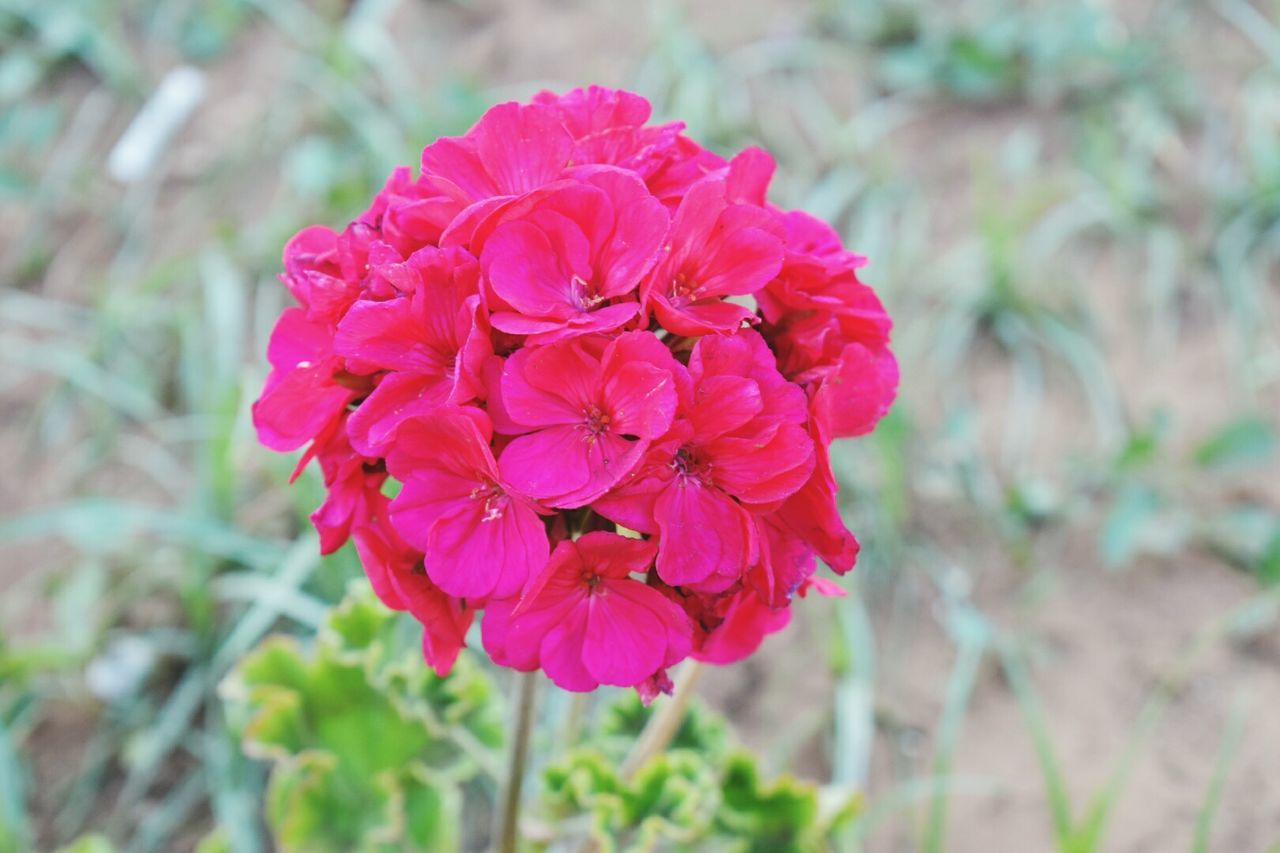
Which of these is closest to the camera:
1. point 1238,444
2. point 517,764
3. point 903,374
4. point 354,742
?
point 517,764

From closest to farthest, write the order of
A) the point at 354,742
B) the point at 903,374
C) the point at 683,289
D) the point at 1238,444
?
the point at 683,289
the point at 354,742
the point at 1238,444
the point at 903,374

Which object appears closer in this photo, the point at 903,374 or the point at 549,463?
the point at 549,463

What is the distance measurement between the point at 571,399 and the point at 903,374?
1.69 m

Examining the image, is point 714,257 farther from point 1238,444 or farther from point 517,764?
point 1238,444

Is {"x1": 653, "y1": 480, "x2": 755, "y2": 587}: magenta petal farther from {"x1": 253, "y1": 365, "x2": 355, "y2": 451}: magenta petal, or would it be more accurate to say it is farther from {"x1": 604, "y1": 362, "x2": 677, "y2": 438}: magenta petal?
{"x1": 253, "y1": 365, "x2": 355, "y2": 451}: magenta petal

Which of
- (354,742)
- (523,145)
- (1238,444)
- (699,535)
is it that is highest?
(523,145)

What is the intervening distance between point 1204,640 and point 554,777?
1.35 meters

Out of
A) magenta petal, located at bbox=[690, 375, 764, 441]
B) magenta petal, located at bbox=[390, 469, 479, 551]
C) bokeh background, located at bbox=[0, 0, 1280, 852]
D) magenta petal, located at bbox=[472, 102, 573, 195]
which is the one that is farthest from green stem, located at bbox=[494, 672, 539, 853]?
bokeh background, located at bbox=[0, 0, 1280, 852]

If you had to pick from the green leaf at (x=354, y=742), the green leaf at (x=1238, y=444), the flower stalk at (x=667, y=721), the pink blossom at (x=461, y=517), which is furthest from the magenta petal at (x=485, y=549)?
the green leaf at (x=1238, y=444)

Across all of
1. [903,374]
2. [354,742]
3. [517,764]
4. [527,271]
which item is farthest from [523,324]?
[903,374]

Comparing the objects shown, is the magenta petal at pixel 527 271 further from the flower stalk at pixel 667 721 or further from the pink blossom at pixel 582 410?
the flower stalk at pixel 667 721

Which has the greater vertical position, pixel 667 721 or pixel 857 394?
pixel 857 394

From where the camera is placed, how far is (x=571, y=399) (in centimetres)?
88

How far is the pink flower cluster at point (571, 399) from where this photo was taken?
0.87 m
